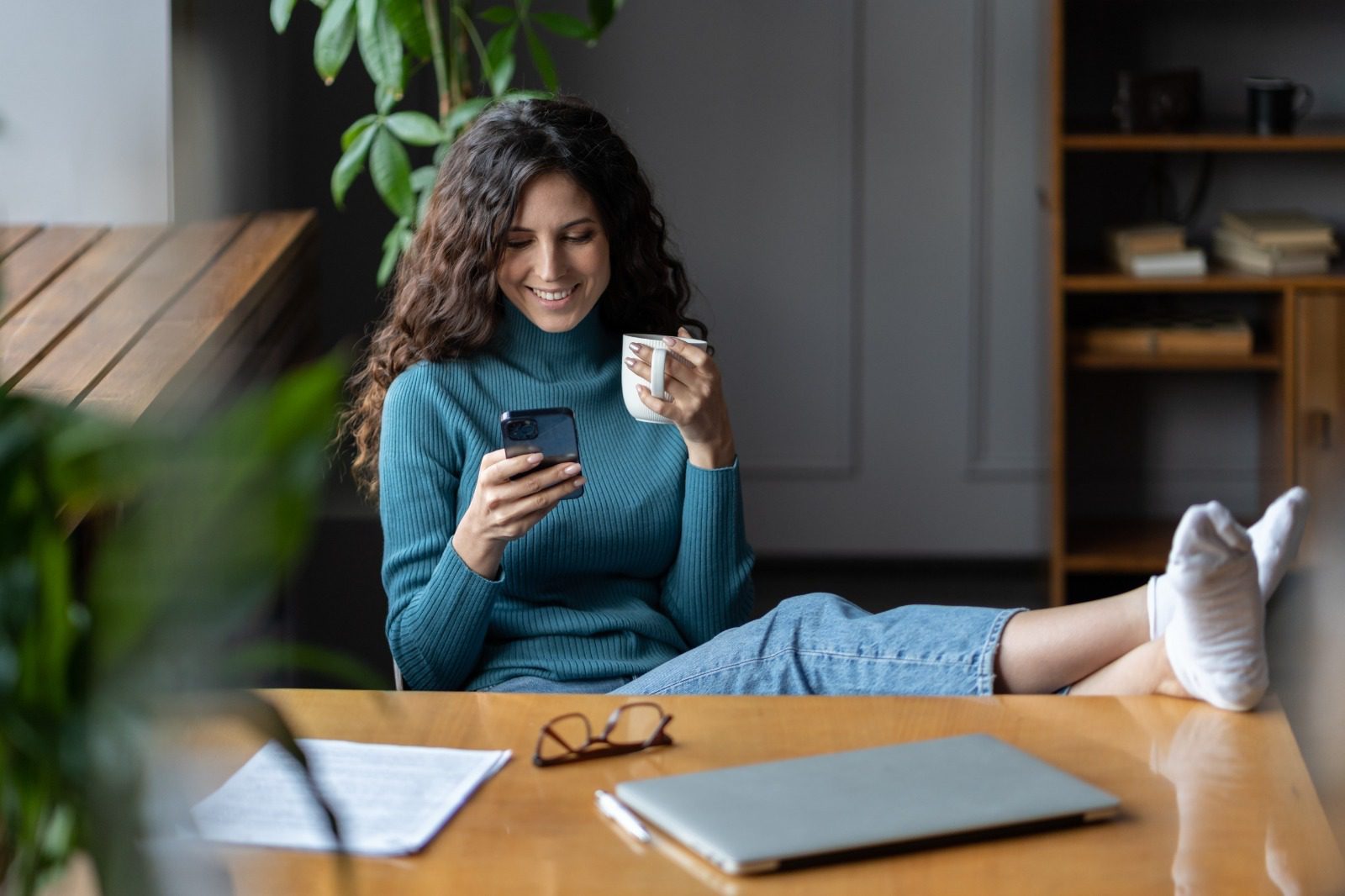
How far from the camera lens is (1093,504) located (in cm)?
351

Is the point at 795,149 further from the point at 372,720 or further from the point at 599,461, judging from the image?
the point at 372,720

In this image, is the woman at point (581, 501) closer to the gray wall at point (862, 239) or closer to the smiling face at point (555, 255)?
the smiling face at point (555, 255)

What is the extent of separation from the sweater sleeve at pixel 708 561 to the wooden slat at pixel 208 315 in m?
0.60

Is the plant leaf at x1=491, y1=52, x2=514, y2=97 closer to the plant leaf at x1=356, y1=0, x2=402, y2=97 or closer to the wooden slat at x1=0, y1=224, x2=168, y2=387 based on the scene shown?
the plant leaf at x1=356, y1=0, x2=402, y2=97

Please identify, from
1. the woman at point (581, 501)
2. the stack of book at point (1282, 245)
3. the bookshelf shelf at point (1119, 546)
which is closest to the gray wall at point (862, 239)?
the bookshelf shelf at point (1119, 546)

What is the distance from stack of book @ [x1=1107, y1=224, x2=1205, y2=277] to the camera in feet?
10.0

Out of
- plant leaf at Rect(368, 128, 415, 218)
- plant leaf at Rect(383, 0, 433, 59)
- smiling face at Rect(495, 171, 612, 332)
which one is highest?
plant leaf at Rect(383, 0, 433, 59)

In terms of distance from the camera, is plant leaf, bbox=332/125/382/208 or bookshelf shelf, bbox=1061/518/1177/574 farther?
bookshelf shelf, bbox=1061/518/1177/574

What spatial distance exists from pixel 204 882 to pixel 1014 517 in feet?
10.8

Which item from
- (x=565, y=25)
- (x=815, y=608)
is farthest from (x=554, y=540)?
(x=565, y=25)

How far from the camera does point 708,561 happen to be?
160 cm

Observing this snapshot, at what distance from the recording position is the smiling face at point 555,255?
63.3 inches

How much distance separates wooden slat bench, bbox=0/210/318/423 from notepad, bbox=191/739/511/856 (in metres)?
0.65

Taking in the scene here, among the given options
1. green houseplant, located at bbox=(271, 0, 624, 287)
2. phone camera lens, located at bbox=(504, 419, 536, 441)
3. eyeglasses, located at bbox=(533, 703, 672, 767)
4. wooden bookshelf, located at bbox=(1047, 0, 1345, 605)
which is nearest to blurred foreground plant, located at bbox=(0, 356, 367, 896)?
eyeglasses, located at bbox=(533, 703, 672, 767)
